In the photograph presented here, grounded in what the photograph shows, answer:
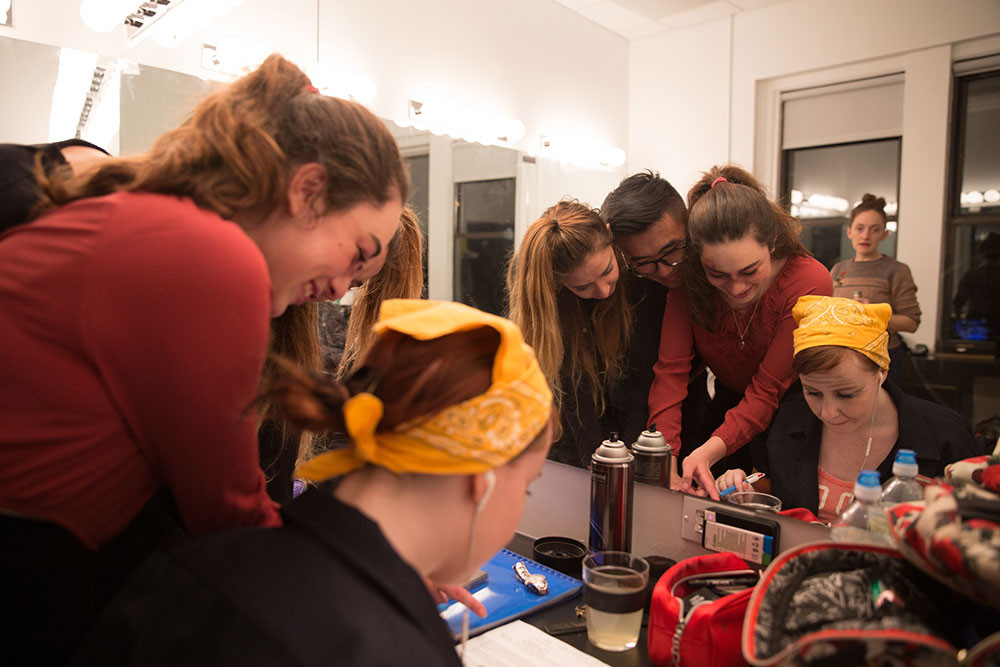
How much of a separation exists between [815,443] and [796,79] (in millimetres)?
630

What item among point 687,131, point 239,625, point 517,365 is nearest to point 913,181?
point 687,131

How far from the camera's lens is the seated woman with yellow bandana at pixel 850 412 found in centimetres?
Result: 101

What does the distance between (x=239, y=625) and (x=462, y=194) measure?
1562 mm

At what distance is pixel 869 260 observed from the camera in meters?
1.08

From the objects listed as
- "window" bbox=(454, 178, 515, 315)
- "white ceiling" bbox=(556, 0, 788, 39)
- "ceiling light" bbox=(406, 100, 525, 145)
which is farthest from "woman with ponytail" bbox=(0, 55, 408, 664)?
"ceiling light" bbox=(406, 100, 525, 145)

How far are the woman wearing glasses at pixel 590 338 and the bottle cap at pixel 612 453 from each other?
0.12m

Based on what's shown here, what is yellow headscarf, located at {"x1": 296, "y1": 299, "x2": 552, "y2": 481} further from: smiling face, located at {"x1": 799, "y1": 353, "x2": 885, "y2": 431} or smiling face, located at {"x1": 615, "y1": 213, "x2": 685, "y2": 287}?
smiling face, located at {"x1": 615, "y1": 213, "x2": 685, "y2": 287}

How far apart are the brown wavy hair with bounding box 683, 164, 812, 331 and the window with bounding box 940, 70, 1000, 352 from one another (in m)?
0.22

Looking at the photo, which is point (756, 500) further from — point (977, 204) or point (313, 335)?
point (313, 335)

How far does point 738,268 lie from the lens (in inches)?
48.3

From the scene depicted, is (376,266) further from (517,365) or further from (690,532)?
(690,532)

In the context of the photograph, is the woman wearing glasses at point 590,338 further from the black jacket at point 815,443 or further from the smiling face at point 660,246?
the black jacket at point 815,443

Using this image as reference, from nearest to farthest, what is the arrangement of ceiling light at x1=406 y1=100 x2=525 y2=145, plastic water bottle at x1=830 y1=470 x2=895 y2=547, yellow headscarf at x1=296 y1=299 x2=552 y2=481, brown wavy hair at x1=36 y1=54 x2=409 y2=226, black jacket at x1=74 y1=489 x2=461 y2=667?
black jacket at x1=74 y1=489 x2=461 y2=667 → yellow headscarf at x1=296 y1=299 x2=552 y2=481 → brown wavy hair at x1=36 y1=54 x2=409 y2=226 → plastic water bottle at x1=830 y1=470 x2=895 y2=547 → ceiling light at x1=406 y1=100 x2=525 y2=145

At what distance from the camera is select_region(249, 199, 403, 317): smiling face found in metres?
0.82
